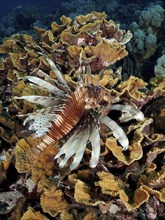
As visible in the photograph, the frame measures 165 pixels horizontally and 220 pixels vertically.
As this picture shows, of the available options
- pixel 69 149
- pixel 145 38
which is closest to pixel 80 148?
pixel 69 149

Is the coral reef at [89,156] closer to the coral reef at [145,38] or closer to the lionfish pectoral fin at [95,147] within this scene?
the lionfish pectoral fin at [95,147]

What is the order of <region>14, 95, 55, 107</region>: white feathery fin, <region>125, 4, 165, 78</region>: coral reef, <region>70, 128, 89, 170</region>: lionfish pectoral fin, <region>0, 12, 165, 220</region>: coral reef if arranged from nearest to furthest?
1. <region>70, 128, 89, 170</region>: lionfish pectoral fin
2. <region>0, 12, 165, 220</region>: coral reef
3. <region>14, 95, 55, 107</region>: white feathery fin
4. <region>125, 4, 165, 78</region>: coral reef

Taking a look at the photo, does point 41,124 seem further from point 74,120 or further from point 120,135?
point 120,135

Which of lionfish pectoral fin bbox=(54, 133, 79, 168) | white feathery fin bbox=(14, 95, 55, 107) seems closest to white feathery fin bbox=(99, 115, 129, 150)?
lionfish pectoral fin bbox=(54, 133, 79, 168)

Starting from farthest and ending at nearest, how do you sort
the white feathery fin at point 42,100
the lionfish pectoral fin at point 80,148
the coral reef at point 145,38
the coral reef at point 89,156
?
the coral reef at point 145,38, the white feathery fin at point 42,100, the coral reef at point 89,156, the lionfish pectoral fin at point 80,148

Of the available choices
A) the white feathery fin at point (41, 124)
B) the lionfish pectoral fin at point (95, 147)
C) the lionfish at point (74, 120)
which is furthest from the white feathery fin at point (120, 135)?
the white feathery fin at point (41, 124)

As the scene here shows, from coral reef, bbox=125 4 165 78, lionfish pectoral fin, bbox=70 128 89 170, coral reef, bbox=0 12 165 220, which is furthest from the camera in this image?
coral reef, bbox=125 4 165 78

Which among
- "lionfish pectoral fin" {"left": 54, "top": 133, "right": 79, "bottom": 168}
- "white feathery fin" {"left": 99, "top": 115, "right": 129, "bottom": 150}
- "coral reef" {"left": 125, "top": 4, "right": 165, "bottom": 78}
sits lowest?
"coral reef" {"left": 125, "top": 4, "right": 165, "bottom": 78}

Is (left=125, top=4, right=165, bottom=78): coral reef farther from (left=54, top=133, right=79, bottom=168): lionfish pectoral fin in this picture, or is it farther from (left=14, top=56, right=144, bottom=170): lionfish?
(left=54, top=133, right=79, bottom=168): lionfish pectoral fin
